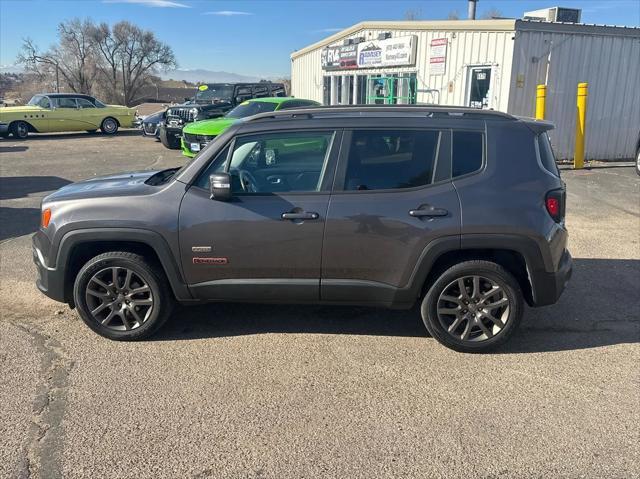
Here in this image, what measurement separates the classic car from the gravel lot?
17.6 metres

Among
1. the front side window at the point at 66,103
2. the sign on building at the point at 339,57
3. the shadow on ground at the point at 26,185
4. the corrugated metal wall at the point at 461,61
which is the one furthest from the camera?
the front side window at the point at 66,103

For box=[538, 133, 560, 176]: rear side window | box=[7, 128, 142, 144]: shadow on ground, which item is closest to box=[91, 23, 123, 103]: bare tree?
box=[7, 128, 142, 144]: shadow on ground

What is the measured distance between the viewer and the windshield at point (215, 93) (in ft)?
60.2

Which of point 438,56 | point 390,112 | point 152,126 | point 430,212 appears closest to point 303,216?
point 430,212

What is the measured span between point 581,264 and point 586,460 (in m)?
3.55

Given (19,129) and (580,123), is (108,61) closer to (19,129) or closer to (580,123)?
(19,129)

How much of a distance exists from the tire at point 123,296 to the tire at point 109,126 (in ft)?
65.5

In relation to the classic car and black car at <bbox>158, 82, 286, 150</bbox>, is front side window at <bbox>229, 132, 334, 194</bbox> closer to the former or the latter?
black car at <bbox>158, 82, 286, 150</bbox>

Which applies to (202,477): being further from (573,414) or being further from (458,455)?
(573,414)

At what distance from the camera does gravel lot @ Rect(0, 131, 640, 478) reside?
2.73m

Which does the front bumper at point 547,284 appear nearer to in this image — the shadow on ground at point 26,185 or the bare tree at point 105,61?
the shadow on ground at point 26,185

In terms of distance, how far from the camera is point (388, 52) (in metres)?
17.4

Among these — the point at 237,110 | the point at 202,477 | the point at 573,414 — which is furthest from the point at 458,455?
the point at 237,110

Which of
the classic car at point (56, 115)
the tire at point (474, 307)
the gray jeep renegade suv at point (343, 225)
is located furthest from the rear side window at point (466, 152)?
the classic car at point (56, 115)
